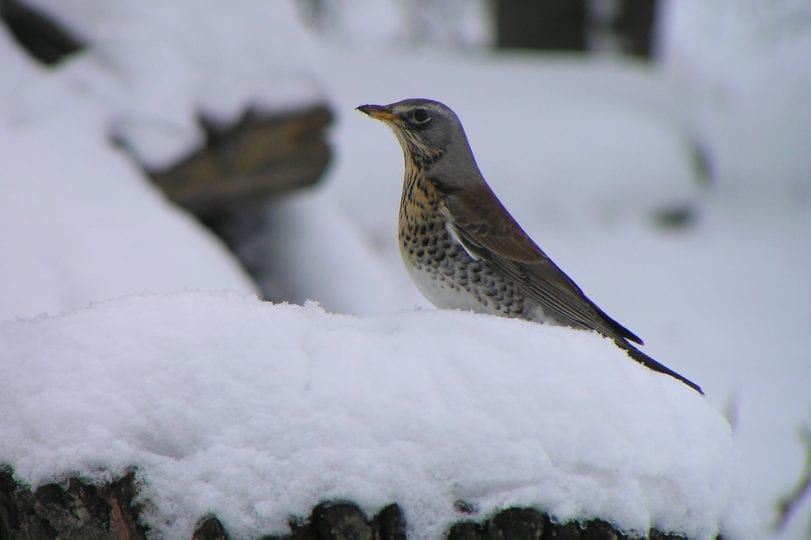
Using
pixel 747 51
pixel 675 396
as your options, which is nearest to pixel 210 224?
pixel 675 396

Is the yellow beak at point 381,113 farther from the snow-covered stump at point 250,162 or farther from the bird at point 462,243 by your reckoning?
the snow-covered stump at point 250,162

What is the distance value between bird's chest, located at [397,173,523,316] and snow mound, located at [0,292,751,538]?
0.87 metres

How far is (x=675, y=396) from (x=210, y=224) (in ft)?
12.8

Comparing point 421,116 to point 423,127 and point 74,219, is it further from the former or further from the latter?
point 74,219

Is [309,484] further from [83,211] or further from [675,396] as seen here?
[83,211]

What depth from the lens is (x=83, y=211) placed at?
392 cm

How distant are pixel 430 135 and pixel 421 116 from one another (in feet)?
0.22

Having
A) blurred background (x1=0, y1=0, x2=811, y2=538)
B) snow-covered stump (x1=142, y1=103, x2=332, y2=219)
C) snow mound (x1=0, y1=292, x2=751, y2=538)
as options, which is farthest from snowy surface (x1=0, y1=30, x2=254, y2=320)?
snow mound (x1=0, y1=292, x2=751, y2=538)

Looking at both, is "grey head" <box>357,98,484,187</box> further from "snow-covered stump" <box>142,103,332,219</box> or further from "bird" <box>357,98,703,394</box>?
"snow-covered stump" <box>142,103,332,219</box>

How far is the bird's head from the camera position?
306cm

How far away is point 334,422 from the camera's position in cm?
178

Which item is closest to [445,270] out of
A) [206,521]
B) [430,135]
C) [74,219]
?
[430,135]

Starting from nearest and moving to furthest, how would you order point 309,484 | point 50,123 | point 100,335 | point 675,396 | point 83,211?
point 309,484, point 100,335, point 675,396, point 83,211, point 50,123

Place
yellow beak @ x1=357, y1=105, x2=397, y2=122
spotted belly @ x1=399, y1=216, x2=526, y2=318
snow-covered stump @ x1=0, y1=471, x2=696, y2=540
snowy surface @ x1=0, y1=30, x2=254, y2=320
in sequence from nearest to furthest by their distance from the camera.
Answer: snow-covered stump @ x1=0, y1=471, x2=696, y2=540, spotted belly @ x1=399, y1=216, x2=526, y2=318, yellow beak @ x1=357, y1=105, x2=397, y2=122, snowy surface @ x1=0, y1=30, x2=254, y2=320
